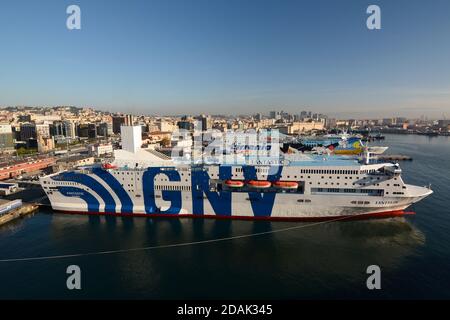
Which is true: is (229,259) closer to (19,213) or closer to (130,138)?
(130,138)

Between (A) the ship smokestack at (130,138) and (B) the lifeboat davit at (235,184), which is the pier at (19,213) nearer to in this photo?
(A) the ship smokestack at (130,138)

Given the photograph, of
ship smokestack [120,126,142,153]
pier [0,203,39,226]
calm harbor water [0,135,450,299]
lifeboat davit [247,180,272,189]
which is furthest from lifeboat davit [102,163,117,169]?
lifeboat davit [247,180,272,189]

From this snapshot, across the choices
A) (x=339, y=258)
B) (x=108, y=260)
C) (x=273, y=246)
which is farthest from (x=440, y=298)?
(x=108, y=260)

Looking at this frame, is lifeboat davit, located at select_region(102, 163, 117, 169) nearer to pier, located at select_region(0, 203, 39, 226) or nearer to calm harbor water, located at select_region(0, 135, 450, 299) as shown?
calm harbor water, located at select_region(0, 135, 450, 299)

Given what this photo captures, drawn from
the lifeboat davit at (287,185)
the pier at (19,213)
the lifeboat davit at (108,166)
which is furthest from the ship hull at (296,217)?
the pier at (19,213)

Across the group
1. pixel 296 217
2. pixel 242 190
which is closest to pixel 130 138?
pixel 242 190
